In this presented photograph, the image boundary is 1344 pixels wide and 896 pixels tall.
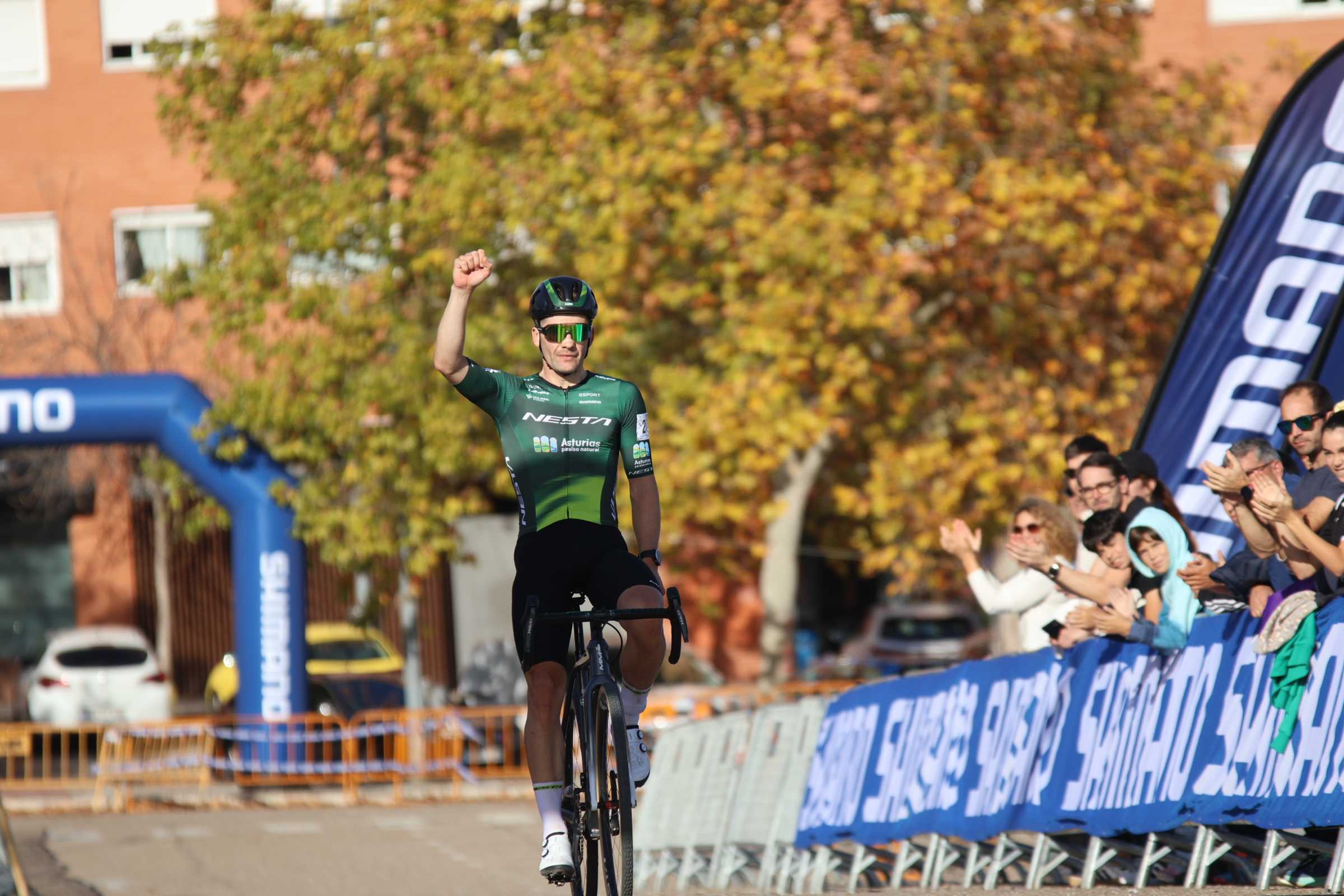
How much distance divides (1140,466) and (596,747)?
4107mm

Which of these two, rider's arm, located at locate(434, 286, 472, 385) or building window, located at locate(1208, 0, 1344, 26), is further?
building window, located at locate(1208, 0, 1344, 26)

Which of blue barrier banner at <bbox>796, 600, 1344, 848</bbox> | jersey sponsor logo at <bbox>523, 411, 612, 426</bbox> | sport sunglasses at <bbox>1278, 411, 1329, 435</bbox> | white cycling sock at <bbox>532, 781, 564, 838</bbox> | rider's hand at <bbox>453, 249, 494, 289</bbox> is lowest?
blue barrier banner at <bbox>796, 600, 1344, 848</bbox>

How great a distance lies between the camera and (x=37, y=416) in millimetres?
19234

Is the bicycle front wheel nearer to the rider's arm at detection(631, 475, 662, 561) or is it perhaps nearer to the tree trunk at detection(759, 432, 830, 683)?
the rider's arm at detection(631, 475, 662, 561)

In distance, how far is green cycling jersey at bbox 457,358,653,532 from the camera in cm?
671

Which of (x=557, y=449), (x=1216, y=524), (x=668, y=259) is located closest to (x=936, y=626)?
(x=668, y=259)


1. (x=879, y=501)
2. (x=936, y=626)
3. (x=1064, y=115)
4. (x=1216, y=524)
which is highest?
(x=1064, y=115)

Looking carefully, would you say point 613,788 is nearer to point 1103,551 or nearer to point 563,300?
point 563,300

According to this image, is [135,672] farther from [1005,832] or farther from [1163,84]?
[1005,832]

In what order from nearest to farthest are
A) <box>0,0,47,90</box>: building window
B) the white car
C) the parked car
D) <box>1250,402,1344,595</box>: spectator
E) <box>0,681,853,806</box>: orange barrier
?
<box>1250,402,1344,595</box>: spectator, <box>0,681,853,806</box>: orange barrier, the white car, the parked car, <box>0,0,47,90</box>: building window

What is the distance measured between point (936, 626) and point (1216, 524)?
1899 cm

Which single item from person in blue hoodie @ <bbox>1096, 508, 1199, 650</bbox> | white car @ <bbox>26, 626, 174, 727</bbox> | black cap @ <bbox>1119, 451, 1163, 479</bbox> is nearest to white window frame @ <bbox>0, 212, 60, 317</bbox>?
white car @ <bbox>26, 626, 174, 727</bbox>

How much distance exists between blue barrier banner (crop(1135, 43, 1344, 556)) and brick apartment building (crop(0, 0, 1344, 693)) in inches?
856

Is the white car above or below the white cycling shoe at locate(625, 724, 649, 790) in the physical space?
below
